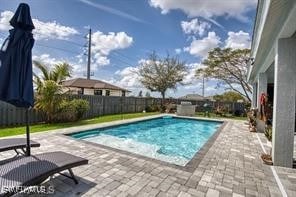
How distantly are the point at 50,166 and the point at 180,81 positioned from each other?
90.3 feet

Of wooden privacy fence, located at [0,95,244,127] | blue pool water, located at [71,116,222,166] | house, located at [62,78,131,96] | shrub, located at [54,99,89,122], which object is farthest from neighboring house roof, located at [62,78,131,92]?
shrub, located at [54,99,89,122]

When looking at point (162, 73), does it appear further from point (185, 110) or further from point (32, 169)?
point (32, 169)

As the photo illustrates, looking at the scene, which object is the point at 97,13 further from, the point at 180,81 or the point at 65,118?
the point at 180,81

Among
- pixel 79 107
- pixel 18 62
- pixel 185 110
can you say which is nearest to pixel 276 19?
pixel 18 62

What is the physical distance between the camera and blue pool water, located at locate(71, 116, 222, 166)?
7.27m

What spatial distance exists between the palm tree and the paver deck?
5.19 meters

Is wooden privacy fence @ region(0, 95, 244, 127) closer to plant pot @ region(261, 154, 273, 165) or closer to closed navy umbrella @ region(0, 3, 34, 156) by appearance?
closed navy umbrella @ region(0, 3, 34, 156)

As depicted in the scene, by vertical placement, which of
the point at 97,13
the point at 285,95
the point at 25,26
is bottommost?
the point at 285,95

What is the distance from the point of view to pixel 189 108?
733 inches

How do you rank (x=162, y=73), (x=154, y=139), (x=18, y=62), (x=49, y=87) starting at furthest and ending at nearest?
(x=162, y=73) < (x=49, y=87) < (x=154, y=139) < (x=18, y=62)

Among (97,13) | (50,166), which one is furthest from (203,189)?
(97,13)

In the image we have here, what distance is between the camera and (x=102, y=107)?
53.1 feet

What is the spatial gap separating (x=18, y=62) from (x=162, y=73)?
2628 centimetres

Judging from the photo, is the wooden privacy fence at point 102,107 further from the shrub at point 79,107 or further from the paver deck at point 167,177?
the paver deck at point 167,177
